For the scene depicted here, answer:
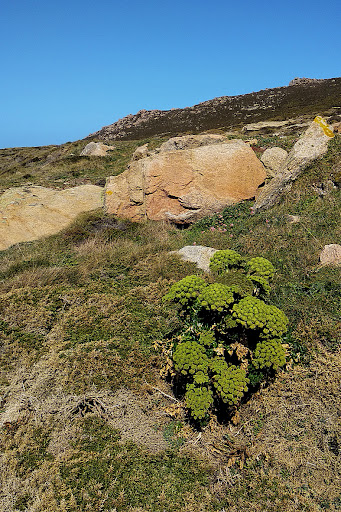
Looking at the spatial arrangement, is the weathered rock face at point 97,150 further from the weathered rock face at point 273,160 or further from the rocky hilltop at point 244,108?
the rocky hilltop at point 244,108

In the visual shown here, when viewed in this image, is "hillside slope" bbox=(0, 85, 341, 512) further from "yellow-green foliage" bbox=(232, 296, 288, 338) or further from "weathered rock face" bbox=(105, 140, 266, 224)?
"weathered rock face" bbox=(105, 140, 266, 224)

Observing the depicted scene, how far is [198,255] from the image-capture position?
8.52 metres

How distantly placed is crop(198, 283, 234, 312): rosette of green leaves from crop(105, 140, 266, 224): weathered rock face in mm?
7283

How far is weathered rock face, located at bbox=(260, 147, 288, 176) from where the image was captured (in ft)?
42.9

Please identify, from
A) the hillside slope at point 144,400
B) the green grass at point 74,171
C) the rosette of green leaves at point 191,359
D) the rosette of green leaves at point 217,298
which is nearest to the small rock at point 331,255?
the hillside slope at point 144,400

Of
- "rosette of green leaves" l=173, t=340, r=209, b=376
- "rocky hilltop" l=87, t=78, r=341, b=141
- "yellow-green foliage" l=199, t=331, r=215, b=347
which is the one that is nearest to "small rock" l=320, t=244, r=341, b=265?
"yellow-green foliage" l=199, t=331, r=215, b=347

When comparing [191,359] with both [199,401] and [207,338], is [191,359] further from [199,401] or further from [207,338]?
[199,401]

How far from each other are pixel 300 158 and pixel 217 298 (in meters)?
8.10

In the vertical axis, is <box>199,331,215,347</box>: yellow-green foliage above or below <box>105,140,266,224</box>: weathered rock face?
below

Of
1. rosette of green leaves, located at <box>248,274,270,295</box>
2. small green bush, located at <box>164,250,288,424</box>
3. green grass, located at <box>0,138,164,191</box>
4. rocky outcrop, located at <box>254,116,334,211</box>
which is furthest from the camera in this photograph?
green grass, located at <box>0,138,164,191</box>

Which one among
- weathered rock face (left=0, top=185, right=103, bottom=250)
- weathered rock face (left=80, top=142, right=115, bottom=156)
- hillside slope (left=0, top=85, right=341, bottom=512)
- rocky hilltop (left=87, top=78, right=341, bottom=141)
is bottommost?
hillside slope (left=0, top=85, right=341, bottom=512)

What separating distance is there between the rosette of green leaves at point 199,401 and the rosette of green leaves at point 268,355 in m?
0.84

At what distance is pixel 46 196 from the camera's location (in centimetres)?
1502

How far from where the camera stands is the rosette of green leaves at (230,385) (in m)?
4.02
